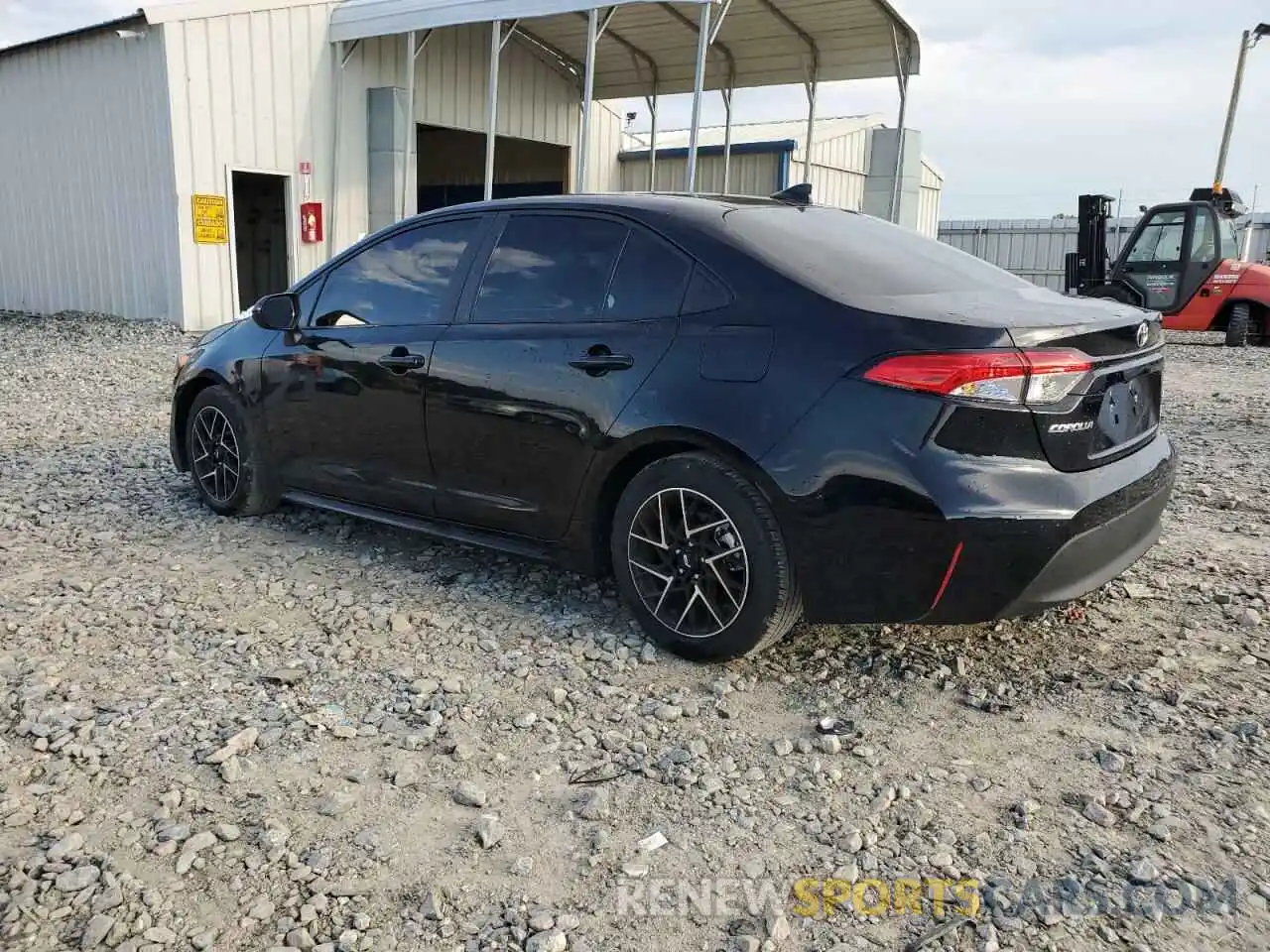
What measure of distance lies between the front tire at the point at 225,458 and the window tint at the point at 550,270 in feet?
A: 5.55

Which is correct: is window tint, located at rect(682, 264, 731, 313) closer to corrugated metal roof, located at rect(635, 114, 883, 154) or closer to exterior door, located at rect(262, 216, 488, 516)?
exterior door, located at rect(262, 216, 488, 516)

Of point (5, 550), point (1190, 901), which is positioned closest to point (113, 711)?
point (5, 550)

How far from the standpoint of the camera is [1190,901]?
2273 millimetres

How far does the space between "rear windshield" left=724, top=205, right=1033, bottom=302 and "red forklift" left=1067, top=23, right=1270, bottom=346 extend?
12.4 metres

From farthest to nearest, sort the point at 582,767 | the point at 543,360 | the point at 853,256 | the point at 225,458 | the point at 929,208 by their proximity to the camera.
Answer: the point at 929,208 < the point at 225,458 < the point at 543,360 < the point at 853,256 < the point at 582,767

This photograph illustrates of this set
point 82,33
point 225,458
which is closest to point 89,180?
point 82,33

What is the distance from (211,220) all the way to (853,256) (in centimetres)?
1254

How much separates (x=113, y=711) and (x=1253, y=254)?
1162 inches

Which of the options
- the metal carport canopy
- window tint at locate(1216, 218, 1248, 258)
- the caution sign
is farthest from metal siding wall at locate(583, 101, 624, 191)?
window tint at locate(1216, 218, 1248, 258)

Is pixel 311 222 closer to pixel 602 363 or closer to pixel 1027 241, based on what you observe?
pixel 602 363

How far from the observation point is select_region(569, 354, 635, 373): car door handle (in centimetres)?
356

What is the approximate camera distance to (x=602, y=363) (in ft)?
11.8

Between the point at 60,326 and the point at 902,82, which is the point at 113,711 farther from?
the point at 902,82

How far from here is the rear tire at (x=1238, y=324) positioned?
14.5m
